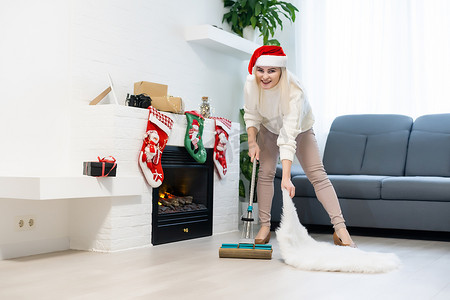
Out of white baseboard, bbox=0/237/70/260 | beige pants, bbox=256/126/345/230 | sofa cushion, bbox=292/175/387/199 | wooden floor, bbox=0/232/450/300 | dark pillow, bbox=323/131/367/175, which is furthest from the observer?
dark pillow, bbox=323/131/367/175

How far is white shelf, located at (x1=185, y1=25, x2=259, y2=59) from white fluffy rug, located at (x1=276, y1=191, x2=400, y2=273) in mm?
1892

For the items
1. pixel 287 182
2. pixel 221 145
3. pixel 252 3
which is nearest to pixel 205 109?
pixel 221 145

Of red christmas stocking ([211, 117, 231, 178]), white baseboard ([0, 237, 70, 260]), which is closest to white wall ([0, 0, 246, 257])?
white baseboard ([0, 237, 70, 260])

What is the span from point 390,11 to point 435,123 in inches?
47.1

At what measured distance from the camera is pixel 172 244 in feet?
12.5

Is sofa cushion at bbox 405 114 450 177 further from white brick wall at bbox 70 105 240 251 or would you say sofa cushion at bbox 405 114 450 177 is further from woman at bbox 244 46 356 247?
white brick wall at bbox 70 105 240 251

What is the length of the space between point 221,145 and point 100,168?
1.30 meters

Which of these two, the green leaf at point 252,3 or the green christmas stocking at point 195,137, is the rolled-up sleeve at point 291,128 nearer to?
the green christmas stocking at point 195,137

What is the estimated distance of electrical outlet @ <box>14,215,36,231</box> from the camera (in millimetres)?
3257

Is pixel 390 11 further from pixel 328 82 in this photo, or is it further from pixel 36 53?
pixel 36 53

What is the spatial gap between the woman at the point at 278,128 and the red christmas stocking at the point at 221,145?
0.71m

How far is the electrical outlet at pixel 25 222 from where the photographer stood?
10.7 feet

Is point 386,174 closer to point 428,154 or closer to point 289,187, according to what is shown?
point 428,154

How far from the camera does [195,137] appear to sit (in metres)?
4.05
